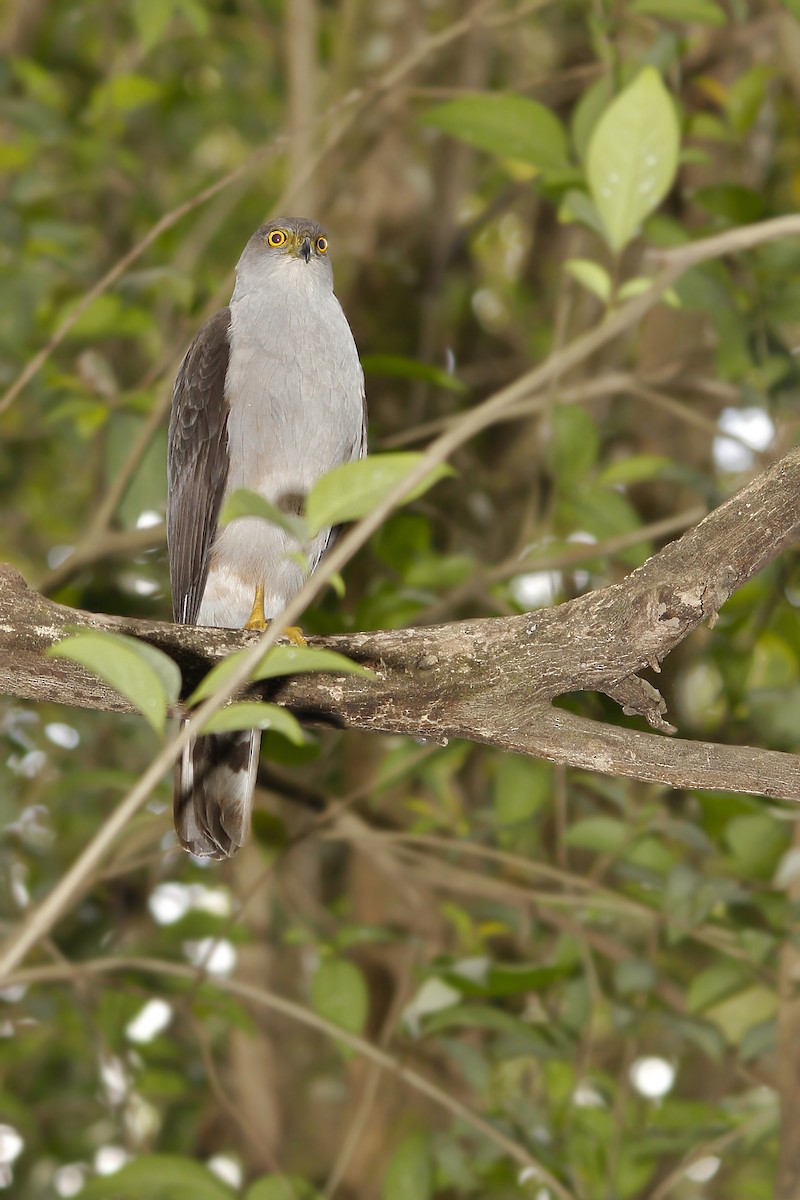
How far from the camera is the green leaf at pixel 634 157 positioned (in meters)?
2.21

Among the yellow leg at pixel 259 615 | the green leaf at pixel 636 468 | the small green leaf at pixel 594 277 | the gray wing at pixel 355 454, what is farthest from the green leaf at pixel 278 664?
the green leaf at pixel 636 468

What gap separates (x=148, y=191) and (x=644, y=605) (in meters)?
5.43

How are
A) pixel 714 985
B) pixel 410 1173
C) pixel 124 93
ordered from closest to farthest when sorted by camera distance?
pixel 410 1173 → pixel 714 985 → pixel 124 93

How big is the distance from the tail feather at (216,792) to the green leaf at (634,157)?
2393 millimetres

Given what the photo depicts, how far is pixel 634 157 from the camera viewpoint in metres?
2.23

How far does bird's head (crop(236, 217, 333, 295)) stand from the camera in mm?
4520

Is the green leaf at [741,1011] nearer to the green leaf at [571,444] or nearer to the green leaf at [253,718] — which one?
the green leaf at [571,444]

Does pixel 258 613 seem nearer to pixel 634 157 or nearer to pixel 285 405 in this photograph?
pixel 285 405

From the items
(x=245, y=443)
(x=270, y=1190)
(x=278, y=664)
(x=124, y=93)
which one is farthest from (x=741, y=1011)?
(x=124, y=93)

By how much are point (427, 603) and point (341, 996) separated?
Answer: 1461 millimetres

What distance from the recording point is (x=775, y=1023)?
12.8 ft

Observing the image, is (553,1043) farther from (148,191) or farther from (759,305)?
(148,191)

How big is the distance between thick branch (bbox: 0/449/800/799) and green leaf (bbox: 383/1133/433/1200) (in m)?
1.89

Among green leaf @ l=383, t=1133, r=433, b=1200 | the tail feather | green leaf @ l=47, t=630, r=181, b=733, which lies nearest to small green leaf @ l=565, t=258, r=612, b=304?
green leaf @ l=47, t=630, r=181, b=733
